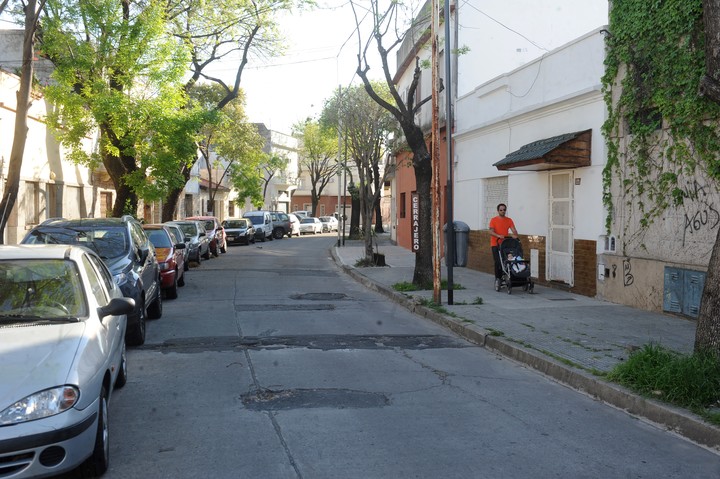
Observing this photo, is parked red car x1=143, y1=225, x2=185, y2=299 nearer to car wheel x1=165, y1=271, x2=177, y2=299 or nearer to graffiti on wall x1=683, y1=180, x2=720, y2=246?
car wheel x1=165, y1=271, x2=177, y2=299

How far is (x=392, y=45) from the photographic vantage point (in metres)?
14.7

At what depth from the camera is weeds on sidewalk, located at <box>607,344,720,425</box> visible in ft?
19.0

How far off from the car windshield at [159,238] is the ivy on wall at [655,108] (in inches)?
351

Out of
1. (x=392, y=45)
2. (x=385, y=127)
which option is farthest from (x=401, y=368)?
(x=385, y=127)

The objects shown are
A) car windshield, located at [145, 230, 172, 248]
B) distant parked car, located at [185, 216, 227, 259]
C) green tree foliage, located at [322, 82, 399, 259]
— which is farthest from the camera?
distant parked car, located at [185, 216, 227, 259]

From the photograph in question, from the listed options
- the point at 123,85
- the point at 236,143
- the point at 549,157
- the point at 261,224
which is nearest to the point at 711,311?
the point at 549,157

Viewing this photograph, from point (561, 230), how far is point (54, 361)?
11.7 m

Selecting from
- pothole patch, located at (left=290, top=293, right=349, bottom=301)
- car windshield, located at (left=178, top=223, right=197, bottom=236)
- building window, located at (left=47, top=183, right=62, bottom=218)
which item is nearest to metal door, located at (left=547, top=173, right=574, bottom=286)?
pothole patch, located at (left=290, top=293, right=349, bottom=301)

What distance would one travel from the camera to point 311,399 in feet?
20.7

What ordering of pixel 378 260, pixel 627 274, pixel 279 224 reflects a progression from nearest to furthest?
pixel 627 274 < pixel 378 260 < pixel 279 224

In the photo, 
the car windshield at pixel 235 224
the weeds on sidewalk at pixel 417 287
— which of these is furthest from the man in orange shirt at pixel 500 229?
the car windshield at pixel 235 224

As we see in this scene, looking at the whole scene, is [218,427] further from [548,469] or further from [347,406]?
[548,469]

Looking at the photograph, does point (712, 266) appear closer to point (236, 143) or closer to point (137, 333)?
point (137, 333)

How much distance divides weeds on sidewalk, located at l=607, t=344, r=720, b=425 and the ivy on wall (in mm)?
4312
